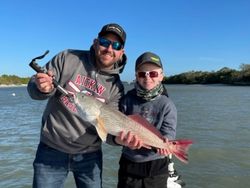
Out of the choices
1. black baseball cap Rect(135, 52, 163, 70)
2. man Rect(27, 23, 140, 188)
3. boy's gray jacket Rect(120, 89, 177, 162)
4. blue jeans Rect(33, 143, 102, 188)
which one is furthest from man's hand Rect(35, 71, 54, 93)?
black baseball cap Rect(135, 52, 163, 70)

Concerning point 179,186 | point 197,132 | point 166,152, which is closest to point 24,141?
point 197,132

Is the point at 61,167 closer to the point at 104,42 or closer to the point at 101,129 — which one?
the point at 101,129

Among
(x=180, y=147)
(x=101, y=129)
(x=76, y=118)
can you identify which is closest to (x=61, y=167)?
(x=76, y=118)

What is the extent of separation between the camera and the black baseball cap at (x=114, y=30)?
13.4ft

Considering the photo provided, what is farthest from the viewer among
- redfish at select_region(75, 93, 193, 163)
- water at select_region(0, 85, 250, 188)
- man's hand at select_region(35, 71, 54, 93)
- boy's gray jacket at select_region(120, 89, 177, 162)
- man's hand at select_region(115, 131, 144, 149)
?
water at select_region(0, 85, 250, 188)

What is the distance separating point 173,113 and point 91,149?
3.22ft

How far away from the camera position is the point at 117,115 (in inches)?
154

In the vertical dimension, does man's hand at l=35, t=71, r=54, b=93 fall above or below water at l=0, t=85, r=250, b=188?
above

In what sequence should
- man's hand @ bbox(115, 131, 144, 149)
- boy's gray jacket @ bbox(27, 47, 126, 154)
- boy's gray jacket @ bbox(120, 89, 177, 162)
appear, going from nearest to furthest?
man's hand @ bbox(115, 131, 144, 149) → boy's gray jacket @ bbox(27, 47, 126, 154) → boy's gray jacket @ bbox(120, 89, 177, 162)

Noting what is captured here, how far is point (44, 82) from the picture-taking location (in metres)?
3.62

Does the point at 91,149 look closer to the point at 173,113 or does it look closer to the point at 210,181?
the point at 173,113

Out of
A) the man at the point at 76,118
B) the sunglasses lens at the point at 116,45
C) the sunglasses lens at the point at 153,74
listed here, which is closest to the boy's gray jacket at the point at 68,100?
the man at the point at 76,118

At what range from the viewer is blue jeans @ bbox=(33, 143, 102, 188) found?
13.4 ft

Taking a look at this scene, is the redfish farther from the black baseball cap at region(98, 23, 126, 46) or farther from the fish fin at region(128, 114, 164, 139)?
the black baseball cap at region(98, 23, 126, 46)
